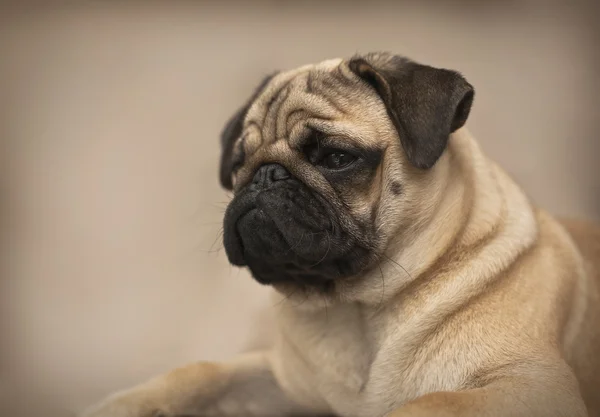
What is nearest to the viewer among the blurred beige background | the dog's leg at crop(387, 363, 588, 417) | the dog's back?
the dog's leg at crop(387, 363, 588, 417)

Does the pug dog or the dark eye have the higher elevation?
the dark eye

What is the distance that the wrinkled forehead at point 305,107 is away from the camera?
5.22 feet

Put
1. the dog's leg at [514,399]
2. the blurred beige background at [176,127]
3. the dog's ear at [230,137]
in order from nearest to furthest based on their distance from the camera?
the dog's leg at [514,399]
the dog's ear at [230,137]
the blurred beige background at [176,127]

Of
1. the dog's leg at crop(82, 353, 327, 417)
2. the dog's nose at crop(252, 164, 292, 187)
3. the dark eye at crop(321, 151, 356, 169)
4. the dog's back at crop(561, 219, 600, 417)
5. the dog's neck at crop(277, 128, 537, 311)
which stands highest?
the dark eye at crop(321, 151, 356, 169)

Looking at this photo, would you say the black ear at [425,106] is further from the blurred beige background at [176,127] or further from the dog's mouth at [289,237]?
the blurred beige background at [176,127]

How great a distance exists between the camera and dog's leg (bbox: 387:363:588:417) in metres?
1.30

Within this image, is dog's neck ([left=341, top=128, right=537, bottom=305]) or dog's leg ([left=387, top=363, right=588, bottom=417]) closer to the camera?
dog's leg ([left=387, top=363, right=588, bottom=417])

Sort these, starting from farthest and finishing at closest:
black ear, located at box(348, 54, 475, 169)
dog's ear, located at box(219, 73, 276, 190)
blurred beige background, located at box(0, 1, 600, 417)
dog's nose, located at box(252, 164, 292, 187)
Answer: blurred beige background, located at box(0, 1, 600, 417) → dog's ear, located at box(219, 73, 276, 190) → dog's nose, located at box(252, 164, 292, 187) → black ear, located at box(348, 54, 475, 169)

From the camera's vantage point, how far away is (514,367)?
1.44 meters

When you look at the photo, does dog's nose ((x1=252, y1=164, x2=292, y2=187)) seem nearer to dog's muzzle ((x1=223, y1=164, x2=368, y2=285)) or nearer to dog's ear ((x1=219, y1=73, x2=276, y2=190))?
dog's muzzle ((x1=223, y1=164, x2=368, y2=285))

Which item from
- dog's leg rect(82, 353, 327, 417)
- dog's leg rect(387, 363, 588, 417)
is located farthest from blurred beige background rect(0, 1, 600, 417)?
dog's leg rect(387, 363, 588, 417)

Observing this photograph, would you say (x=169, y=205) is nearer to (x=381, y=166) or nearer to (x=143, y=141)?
(x=143, y=141)

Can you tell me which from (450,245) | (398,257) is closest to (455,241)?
(450,245)

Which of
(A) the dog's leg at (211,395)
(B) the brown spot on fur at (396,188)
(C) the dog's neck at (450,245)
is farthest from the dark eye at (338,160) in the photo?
(A) the dog's leg at (211,395)
